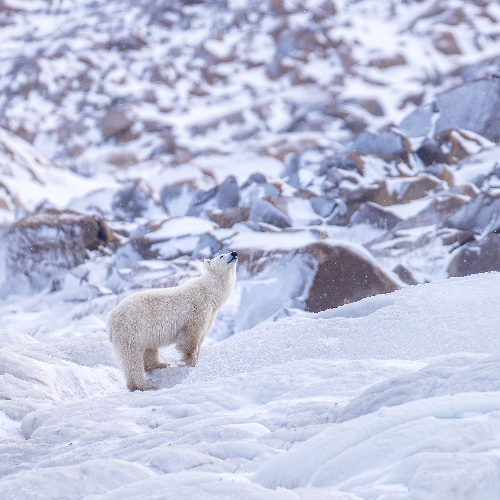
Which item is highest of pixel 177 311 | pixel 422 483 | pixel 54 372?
pixel 422 483

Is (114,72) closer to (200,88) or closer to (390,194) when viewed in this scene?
(200,88)

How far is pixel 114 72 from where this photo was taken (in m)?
44.3

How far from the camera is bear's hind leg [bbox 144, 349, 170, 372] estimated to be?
6098mm

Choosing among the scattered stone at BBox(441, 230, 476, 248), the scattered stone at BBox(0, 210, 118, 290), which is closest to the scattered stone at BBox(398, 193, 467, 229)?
the scattered stone at BBox(441, 230, 476, 248)

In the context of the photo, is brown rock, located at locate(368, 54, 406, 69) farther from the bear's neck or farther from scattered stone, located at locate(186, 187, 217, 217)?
the bear's neck

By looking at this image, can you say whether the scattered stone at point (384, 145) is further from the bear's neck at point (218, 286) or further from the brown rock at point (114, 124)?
the brown rock at point (114, 124)

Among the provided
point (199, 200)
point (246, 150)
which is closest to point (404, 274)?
point (199, 200)

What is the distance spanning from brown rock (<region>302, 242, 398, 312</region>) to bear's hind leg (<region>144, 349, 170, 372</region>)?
5.33m

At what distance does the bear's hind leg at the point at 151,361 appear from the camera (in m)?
6.10

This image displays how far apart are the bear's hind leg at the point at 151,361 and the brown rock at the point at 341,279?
5.33 meters

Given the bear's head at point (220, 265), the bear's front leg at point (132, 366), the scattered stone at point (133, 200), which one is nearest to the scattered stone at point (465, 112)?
the scattered stone at point (133, 200)

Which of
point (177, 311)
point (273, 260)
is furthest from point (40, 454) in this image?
point (273, 260)

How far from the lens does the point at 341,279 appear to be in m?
10.9

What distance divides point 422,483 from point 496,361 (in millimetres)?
1539
